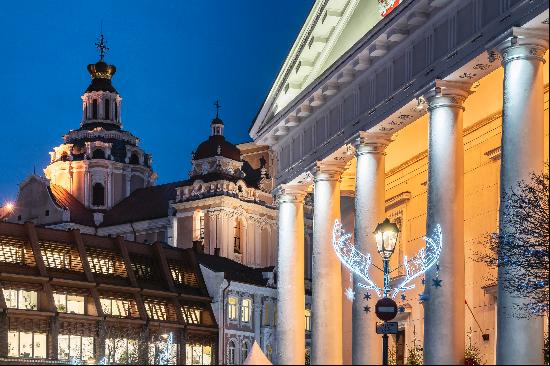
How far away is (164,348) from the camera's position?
100000 millimetres

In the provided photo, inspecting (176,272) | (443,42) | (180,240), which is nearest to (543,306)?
(443,42)

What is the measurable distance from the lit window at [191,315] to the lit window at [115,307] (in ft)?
20.2

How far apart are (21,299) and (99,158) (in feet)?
254

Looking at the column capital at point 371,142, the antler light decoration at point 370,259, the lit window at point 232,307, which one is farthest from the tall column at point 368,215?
the lit window at point 232,307

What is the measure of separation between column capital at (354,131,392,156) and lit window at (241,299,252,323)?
63983 millimetres

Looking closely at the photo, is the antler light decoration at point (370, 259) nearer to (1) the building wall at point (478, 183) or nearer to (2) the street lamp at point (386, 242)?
(2) the street lamp at point (386, 242)

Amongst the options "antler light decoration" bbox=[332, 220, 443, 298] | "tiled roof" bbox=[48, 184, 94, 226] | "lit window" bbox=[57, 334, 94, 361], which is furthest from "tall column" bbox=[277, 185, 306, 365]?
"tiled roof" bbox=[48, 184, 94, 226]

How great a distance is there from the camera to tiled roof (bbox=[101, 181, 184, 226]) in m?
164

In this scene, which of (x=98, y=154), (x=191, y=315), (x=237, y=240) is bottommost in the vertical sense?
(x=191, y=315)

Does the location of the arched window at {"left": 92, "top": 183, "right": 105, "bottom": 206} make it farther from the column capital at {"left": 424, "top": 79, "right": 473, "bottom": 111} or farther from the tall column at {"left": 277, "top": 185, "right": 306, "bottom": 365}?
the column capital at {"left": 424, "top": 79, "right": 473, "bottom": 111}

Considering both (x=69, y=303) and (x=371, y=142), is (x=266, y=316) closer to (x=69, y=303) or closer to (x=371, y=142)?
(x=69, y=303)

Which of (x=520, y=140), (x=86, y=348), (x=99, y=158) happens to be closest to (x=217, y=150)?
(x=99, y=158)

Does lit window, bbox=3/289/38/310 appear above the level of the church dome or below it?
below

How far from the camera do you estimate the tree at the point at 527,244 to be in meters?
35.8
